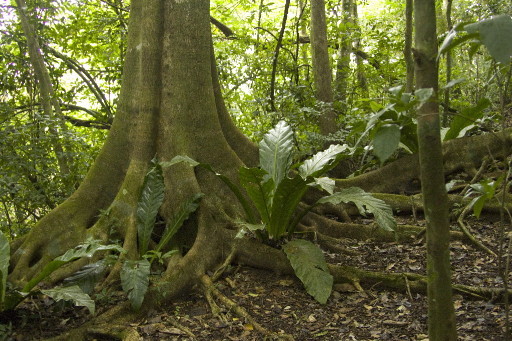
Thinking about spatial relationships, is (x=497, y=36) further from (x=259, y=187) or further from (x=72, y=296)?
(x=72, y=296)

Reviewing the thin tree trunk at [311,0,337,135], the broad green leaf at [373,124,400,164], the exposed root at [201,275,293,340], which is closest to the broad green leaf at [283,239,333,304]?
the exposed root at [201,275,293,340]

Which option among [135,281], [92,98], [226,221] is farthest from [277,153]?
[92,98]

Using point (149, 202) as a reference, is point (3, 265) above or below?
below

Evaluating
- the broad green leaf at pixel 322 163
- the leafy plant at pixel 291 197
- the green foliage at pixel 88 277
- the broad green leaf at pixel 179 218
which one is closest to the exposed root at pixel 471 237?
the leafy plant at pixel 291 197

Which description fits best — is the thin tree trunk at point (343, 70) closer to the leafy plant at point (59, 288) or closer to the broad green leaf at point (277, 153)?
the broad green leaf at point (277, 153)

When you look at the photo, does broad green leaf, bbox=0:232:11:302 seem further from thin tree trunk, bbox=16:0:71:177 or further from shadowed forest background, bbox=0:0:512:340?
thin tree trunk, bbox=16:0:71:177

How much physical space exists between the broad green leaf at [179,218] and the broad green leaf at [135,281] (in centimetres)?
50

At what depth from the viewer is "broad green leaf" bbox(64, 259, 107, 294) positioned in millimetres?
3545

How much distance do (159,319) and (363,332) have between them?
1561 mm

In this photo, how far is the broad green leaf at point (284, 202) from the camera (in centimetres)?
377

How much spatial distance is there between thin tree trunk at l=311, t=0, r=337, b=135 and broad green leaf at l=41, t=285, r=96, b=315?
459 cm

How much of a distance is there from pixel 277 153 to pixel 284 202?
604mm

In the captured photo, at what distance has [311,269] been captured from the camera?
3705mm

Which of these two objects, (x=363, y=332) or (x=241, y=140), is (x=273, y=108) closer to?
(x=241, y=140)
